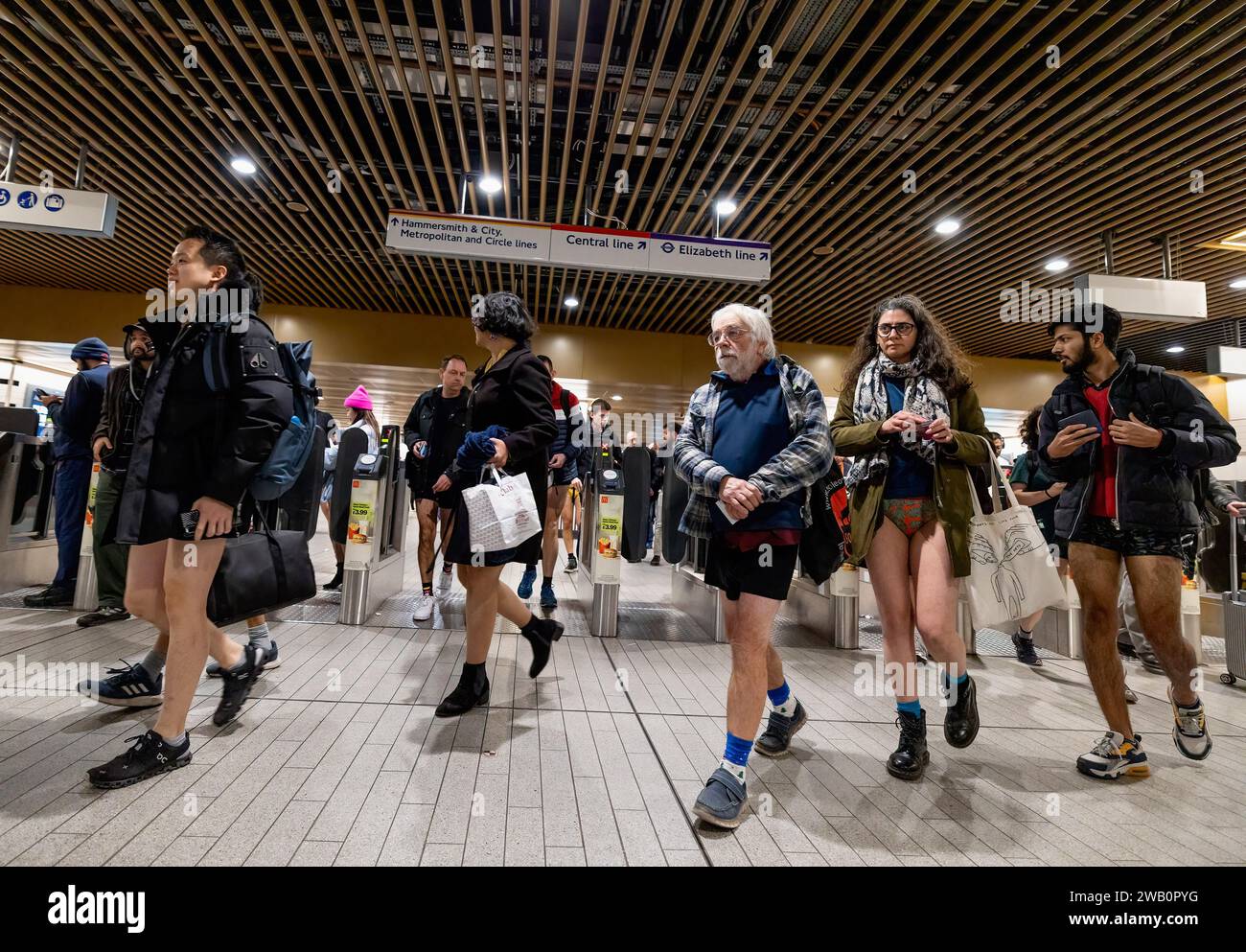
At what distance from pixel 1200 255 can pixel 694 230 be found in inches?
232

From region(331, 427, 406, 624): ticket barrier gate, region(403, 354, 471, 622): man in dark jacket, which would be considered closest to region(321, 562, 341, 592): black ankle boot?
region(331, 427, 406, 624): ticket barrier gate

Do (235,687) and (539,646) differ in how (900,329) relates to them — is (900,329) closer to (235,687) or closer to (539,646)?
(539,646)

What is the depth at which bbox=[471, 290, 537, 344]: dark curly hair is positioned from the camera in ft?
7.86

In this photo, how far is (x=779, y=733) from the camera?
7.31 ft

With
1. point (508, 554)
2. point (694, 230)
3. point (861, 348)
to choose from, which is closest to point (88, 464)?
point (508, 554)

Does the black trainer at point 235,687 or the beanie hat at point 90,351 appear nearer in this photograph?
the black trainer at point 235,687

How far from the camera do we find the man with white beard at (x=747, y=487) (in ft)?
5.55

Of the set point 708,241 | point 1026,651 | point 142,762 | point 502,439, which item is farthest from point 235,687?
point 708,241

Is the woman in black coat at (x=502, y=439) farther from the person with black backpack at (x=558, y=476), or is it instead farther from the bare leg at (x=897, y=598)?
the person with black backpack at (x=558, y=476)

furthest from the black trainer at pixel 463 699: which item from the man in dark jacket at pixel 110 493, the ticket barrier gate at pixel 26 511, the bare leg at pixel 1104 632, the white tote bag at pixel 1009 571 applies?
the ticket barrier gate at pixel 26 511

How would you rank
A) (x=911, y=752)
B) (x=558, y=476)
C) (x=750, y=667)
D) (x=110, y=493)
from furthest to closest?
1. (x=558, y=476)
2. (x=110, y=493)
3. (x=911, y=752)
4. (x=750, y=667)

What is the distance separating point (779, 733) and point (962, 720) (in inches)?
23.9

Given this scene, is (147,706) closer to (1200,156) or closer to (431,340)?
(1200,156)

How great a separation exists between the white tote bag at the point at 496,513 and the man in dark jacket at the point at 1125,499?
1939 mm
